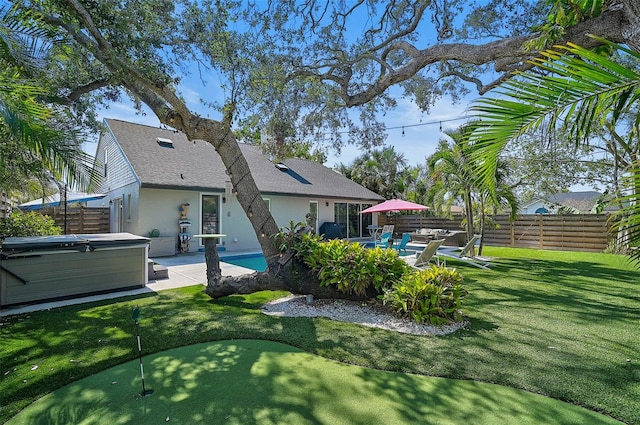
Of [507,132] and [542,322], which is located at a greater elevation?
[507,132]

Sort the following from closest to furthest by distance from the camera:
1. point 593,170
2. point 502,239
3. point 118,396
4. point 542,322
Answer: point 118,396
point 542,322
point 593,170
point 502,239

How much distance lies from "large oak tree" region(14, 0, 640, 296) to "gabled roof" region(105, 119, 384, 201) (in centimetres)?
391

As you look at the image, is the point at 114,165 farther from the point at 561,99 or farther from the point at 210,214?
the point at 561,99

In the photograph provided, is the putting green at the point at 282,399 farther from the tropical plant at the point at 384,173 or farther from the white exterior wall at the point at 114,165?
the tropical plant at the point at 384,173

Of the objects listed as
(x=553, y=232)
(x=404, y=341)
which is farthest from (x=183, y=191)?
(x=553, y=232)

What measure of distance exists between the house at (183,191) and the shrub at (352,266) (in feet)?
28.7

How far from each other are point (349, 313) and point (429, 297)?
4.94 feet

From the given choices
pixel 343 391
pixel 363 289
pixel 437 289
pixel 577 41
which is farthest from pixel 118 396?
pixel 577 41

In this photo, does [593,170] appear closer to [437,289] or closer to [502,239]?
[502,239]

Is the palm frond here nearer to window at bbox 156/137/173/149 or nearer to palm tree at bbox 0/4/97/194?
palm tree at bbox 0/4/97/194

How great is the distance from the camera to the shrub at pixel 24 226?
915 cm

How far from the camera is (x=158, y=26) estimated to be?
263 inches

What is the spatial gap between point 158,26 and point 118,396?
22.4 feet

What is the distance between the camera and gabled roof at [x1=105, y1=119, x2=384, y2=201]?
13477 mm
